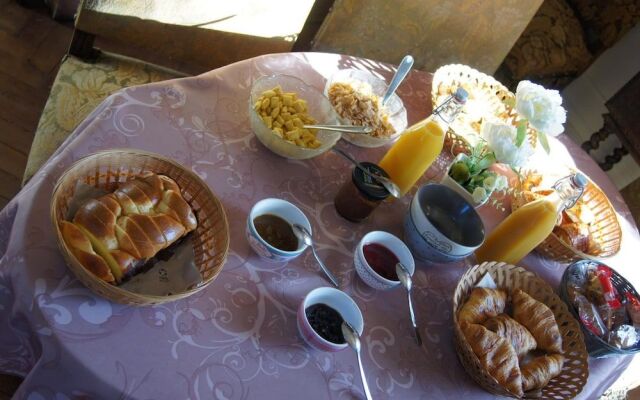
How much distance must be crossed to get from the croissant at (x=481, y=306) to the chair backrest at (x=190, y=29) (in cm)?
102

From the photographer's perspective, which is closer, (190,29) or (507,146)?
(507,146)

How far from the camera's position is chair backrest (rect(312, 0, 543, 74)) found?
161cm

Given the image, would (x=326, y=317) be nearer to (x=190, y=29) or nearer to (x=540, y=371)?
(x=540, y=371)

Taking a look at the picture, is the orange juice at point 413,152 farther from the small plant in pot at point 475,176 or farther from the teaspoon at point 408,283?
the teaspoon at point 408,283

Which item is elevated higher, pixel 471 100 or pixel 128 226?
pixel 471 100

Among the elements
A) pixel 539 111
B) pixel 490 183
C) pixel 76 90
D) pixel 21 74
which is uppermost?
pixel 539 111

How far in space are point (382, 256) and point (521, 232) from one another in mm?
309

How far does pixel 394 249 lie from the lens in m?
0.93

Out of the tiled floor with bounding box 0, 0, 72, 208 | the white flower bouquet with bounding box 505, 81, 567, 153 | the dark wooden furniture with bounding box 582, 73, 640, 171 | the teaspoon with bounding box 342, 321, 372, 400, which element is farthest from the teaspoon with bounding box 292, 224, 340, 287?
the dark wooden furniture with bounding box 582, 73, 640, 171

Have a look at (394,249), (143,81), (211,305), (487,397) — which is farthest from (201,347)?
(143,81)

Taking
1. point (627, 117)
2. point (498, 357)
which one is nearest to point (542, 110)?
point (498, 357)

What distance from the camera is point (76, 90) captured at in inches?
49.4

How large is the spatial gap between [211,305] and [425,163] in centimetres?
51

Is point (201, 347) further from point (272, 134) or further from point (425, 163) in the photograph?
point (425, 163)
